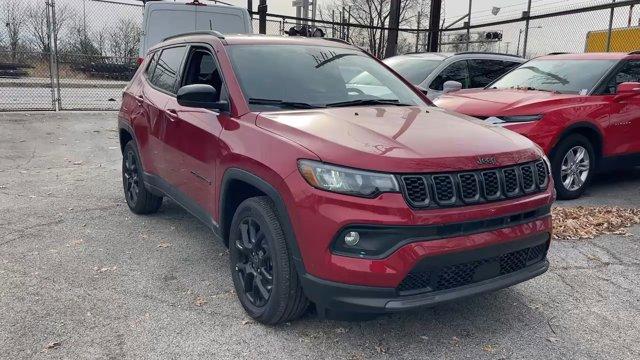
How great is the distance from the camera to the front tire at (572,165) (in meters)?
6.20

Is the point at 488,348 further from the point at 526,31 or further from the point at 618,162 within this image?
the point at 526,31

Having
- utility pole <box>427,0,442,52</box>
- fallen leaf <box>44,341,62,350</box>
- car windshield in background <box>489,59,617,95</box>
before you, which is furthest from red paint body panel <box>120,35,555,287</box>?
utility pole <box>427,0,442,52</box>

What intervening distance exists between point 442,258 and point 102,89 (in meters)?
18.6

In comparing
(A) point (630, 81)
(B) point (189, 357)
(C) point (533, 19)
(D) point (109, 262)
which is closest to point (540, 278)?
(B) point (189, 357)

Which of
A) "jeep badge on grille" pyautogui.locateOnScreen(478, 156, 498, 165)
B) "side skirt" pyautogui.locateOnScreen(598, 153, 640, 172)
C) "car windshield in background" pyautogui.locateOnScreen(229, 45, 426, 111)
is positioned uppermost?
"car windshield in background" pyautogui.locateOnScreen(229, 45, 426, 111)

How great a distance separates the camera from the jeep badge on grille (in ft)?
Answer: 9.67

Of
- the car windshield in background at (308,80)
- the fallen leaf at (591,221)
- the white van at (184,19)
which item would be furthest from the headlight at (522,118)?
the white van at (184,19)

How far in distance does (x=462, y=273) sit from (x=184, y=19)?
8.90m

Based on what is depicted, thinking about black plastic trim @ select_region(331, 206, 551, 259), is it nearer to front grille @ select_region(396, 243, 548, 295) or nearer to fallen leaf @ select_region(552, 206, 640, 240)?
front grille @ select_region(396, 243, 548, 295)

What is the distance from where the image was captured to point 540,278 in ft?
13.4

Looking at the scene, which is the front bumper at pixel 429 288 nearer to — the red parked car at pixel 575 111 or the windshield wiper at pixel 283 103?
the windshield wiper at pixel 283 103

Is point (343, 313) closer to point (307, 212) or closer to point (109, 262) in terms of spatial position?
point (307, 212)

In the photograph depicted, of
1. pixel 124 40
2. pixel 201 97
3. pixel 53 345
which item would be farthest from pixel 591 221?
pixel 124 40

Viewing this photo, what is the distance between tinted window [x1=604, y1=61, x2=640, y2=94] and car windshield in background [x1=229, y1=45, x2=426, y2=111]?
140 inches
